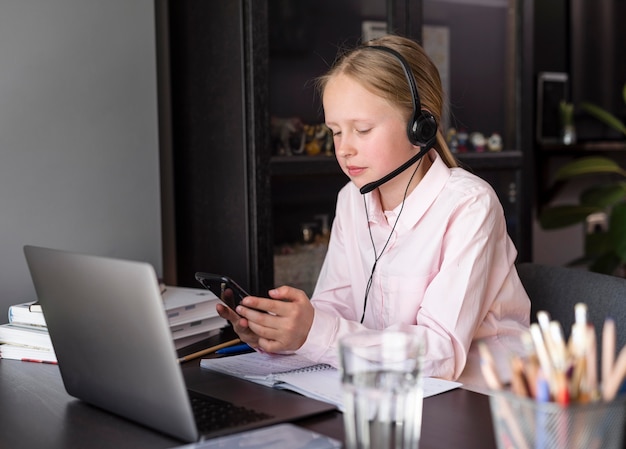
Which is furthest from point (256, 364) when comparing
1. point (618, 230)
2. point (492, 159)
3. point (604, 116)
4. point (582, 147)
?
point (582, 147)

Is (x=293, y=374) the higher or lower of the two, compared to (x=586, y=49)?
lower

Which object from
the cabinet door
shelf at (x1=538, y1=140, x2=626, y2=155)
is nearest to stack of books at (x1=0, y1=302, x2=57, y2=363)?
the cabinet door

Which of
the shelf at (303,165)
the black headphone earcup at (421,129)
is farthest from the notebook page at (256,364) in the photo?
the shelf at (303,165)

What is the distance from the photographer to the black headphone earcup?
153cm

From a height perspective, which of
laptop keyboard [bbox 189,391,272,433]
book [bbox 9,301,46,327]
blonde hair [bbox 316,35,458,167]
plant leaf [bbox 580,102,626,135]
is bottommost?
laptop keyboard [bbox 189,391,272,433]

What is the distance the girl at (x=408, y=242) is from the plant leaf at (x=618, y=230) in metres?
1.44

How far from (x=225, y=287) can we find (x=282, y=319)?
105 mm

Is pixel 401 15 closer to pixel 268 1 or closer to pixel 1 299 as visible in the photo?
pixel 268 1

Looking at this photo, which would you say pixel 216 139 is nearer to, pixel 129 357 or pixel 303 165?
pixel 303 165

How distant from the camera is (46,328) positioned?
1534mm

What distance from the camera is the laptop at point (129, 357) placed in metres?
0.98

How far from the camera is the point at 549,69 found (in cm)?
343

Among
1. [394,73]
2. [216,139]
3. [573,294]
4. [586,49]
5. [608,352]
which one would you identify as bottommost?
[573,294]

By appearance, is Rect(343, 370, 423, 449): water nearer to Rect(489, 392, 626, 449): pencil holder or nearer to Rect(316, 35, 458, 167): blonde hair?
Rect(489, 392, 626, 449): pencil holder
